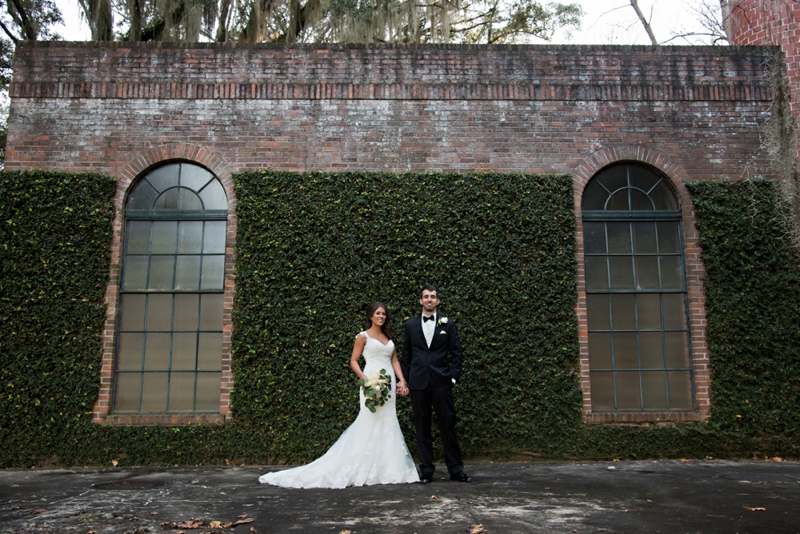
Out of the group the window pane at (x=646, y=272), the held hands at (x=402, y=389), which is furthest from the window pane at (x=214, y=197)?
Answer: the window pane at (x=646, y=272)

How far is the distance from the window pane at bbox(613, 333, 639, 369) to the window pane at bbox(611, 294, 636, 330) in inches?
4.7

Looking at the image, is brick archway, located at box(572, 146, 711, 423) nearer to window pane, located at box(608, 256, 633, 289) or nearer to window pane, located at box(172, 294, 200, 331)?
window pane, located at box(608, 256, 633, 289)

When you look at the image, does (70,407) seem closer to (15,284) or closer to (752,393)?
(15,284)

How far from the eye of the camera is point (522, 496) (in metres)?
5.21

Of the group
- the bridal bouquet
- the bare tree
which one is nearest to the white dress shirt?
the bridal bouquet

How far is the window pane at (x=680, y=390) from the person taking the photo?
25.1 feet

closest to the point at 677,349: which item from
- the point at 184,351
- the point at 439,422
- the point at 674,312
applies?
the point at 674,312

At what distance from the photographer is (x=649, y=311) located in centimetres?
788

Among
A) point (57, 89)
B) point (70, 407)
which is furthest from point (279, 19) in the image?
point (70, 407)

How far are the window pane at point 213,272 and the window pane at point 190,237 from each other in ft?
0.64

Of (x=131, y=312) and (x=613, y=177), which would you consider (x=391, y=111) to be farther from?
(x=131, y=312)

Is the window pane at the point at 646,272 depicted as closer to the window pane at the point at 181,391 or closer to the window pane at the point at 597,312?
the window pane at the point at 597,312

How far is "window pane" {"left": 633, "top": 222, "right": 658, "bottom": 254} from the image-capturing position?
7.98m

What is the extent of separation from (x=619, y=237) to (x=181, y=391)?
6.11 meters
